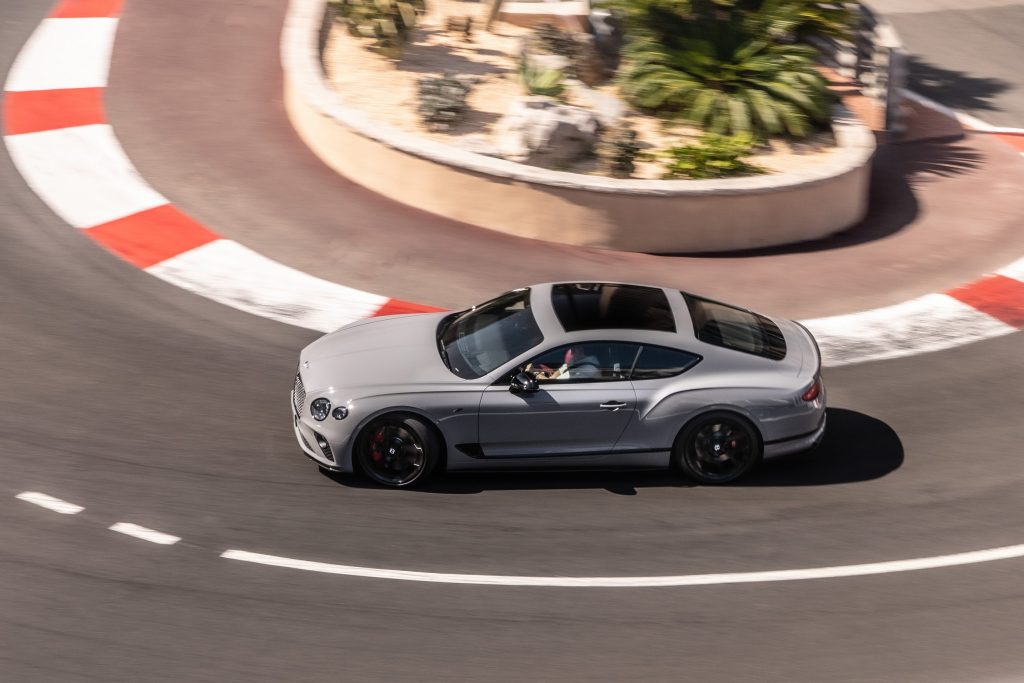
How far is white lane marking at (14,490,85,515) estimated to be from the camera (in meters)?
8.84

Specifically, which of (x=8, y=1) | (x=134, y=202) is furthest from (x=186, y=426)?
(x=8, y=1)

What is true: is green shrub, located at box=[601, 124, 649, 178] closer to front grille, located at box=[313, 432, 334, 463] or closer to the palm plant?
the palm plant

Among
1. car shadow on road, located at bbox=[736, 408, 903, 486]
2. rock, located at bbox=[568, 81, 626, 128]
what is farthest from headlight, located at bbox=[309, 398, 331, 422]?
rock, located at bbox=[568, 81, 626, 128]

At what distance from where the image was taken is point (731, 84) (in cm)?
1616

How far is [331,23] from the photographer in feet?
58.3

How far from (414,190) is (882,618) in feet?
25.9

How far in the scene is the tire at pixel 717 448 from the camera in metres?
9.40

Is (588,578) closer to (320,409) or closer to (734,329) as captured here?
(320,409)

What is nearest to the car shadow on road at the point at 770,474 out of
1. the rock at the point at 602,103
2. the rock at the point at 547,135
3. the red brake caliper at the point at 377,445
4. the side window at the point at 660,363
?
the red brake caliper at the point at 377,445

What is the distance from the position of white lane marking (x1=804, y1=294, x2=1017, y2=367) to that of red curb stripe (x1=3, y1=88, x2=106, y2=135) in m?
9.25

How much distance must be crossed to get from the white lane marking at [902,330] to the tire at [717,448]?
2.59 m

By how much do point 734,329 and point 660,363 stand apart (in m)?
0.85

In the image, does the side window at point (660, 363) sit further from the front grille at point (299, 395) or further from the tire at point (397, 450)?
the front grille at point (299, 395)

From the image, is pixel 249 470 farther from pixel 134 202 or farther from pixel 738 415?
pixel 134 202
